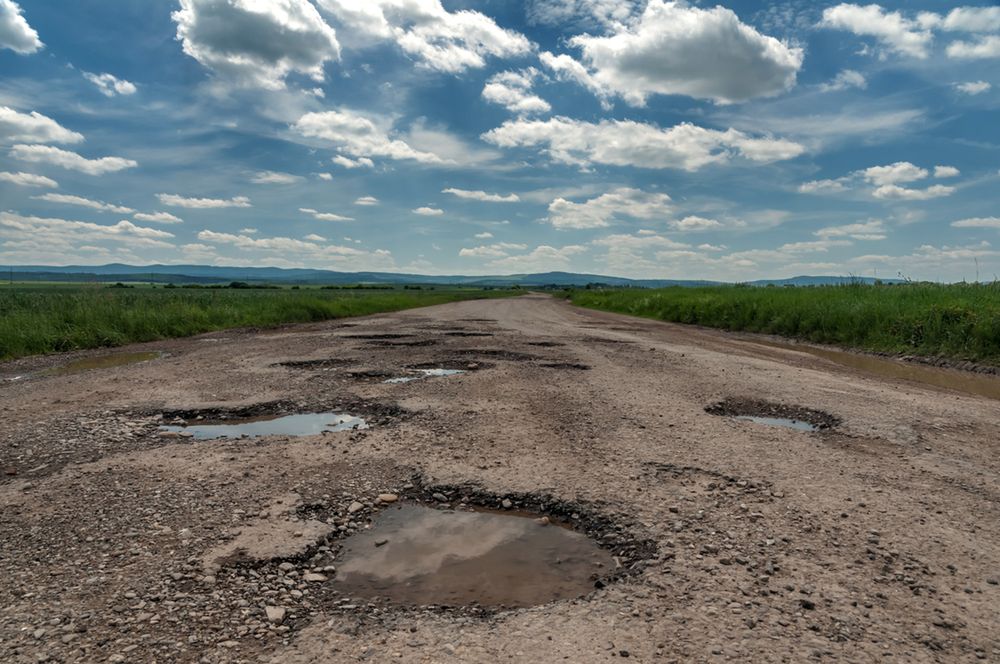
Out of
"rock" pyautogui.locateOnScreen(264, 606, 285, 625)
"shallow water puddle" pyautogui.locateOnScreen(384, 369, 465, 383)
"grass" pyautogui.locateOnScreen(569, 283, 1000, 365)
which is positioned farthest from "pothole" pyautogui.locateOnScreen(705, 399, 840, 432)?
"grass" pyautogui.locateOnScreen(569, 283, 1000, 365)

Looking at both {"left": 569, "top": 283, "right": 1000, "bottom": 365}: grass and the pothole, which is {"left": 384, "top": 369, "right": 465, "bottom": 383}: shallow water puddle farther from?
{"left": 569, "top": 283, "right": 1000, "bottom": 365}: grass

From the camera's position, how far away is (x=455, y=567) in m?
3.17

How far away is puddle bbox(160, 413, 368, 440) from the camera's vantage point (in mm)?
5828

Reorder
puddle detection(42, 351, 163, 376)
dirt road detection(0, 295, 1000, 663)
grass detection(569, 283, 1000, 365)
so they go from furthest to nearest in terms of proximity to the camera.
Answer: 1. grass detection(569, 283, 1000, 365)
2. puddle detection(42, 351, 163, 376)
3. dirt road detection(0, 295, 1000, 663)

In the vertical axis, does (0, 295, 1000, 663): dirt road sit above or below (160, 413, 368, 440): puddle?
above

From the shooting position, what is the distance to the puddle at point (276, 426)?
5.83 m

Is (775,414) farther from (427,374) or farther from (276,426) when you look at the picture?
(276,426)

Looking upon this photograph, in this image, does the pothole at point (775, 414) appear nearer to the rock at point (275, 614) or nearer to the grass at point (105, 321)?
the rock at point (275, 614)

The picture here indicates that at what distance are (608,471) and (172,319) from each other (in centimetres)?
1584

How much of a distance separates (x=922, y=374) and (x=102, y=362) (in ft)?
48.4

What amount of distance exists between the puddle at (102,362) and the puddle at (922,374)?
13.1m

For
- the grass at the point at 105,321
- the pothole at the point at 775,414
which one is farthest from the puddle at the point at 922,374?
the grass at the point at 105,321

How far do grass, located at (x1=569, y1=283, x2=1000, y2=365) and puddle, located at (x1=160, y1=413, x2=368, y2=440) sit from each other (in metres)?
11.8

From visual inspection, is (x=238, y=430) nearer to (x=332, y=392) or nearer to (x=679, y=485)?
(x=332, y=392)
